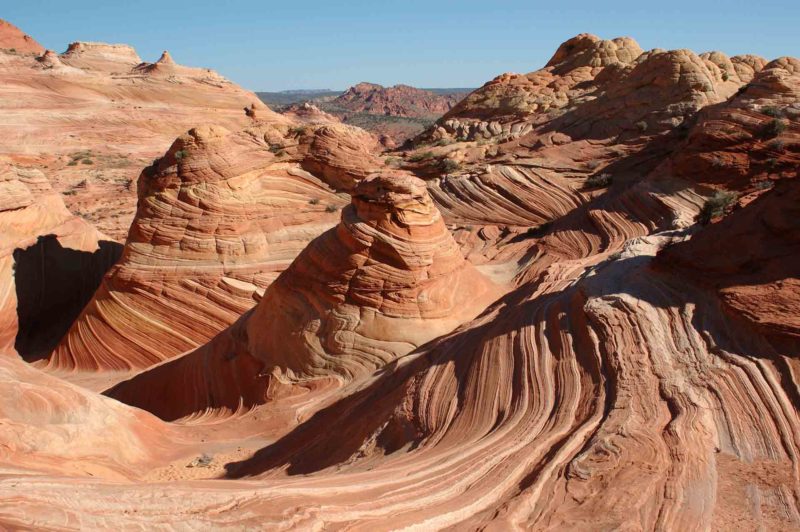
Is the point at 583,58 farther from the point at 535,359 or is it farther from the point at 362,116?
the point at 362,116

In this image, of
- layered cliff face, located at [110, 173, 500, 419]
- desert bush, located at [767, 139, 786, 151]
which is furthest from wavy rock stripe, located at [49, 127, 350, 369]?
desert bush, located at [767, 139, 786, 151]

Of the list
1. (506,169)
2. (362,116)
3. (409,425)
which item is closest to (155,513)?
(409,425)

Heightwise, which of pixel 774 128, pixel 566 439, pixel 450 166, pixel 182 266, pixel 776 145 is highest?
pixel 450 166

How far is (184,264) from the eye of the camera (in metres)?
14.2

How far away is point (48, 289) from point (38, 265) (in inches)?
27.5

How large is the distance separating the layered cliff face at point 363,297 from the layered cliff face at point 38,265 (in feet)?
27.0

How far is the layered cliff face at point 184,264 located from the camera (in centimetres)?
1415

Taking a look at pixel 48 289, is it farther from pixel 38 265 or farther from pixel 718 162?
pixel 718 162

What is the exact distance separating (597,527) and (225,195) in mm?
12032

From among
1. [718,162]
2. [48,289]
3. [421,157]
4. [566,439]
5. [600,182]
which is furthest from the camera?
[421,157]

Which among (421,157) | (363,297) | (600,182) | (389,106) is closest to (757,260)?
(363,297)

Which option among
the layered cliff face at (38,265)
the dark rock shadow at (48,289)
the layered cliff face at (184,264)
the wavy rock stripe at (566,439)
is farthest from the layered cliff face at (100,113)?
the wavy rock stripe at (566,439)

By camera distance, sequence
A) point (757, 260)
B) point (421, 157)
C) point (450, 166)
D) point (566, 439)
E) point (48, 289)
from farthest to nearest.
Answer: point (421, 157) < point (450, 166) < point (48, 289) < point (757, 260) < point (566, 439)

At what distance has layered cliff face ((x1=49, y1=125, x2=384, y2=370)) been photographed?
14148mm
